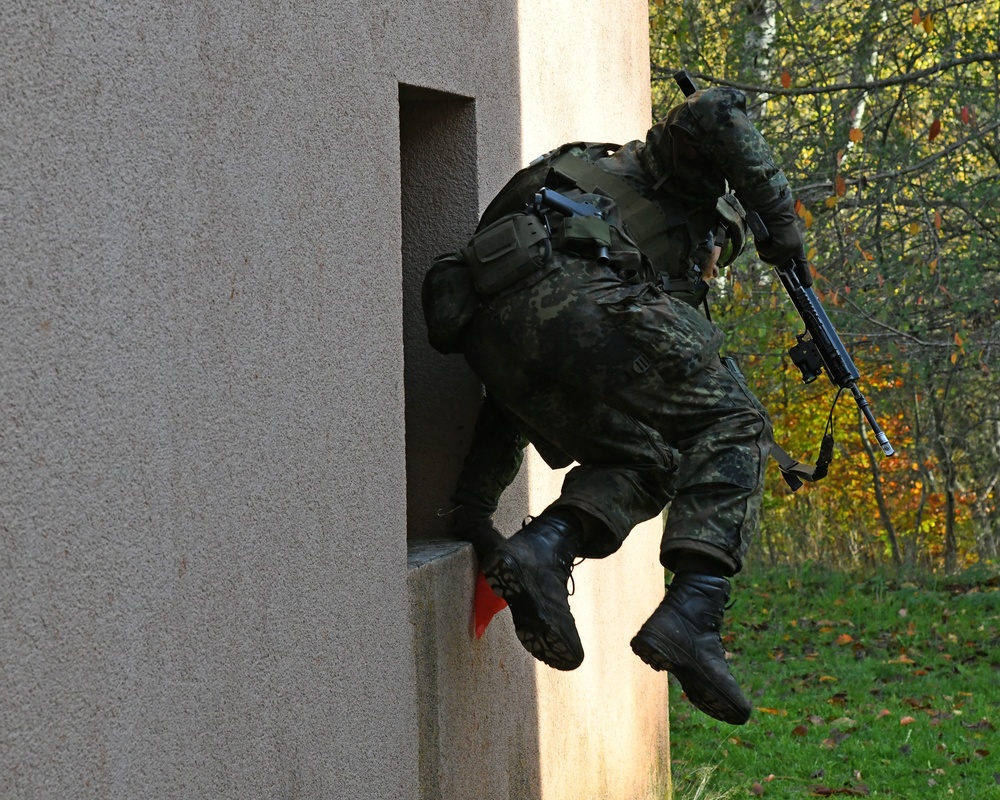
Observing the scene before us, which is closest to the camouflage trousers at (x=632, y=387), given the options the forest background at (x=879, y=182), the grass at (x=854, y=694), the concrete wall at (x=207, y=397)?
the concrete wall at (x=207, y=397)

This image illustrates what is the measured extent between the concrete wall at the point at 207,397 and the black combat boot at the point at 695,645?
0.58 meters

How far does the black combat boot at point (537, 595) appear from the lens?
3.07 metres

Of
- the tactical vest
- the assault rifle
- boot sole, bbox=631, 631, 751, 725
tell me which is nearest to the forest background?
the assault rifle

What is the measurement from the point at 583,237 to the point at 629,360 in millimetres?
350

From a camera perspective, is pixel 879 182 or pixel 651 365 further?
pixel 879 182

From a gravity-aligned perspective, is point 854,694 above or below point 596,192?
below

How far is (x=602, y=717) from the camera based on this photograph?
483 cm

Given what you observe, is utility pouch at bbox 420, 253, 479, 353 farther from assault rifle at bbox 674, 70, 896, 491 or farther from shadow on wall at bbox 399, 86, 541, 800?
assault rifle at bbox 674, 70, 896, 491

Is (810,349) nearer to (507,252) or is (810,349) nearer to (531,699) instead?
(507,252)

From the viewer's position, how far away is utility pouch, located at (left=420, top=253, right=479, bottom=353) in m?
3.33

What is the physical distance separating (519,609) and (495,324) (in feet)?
2.37

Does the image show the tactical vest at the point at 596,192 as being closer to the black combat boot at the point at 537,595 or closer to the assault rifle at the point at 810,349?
the assault rifle at the point at 810,349

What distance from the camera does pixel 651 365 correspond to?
10.2ft

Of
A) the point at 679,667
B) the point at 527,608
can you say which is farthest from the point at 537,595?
the point at 679,667
